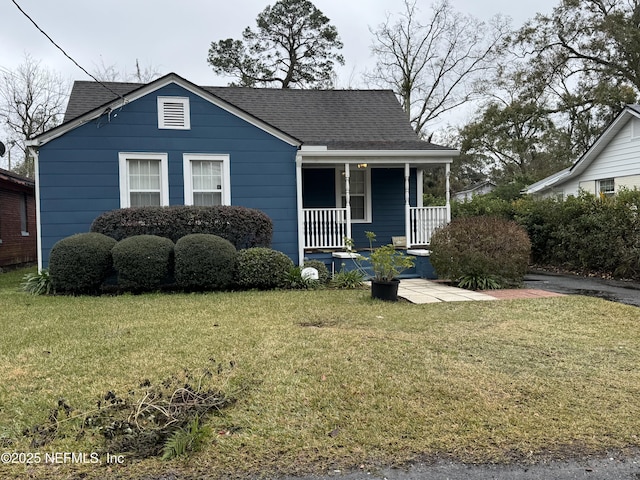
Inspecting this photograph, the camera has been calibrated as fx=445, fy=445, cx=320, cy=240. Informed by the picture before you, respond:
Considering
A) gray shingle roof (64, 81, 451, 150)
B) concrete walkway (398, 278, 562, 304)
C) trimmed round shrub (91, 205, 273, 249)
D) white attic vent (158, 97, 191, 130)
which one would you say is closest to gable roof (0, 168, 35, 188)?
gray shingle roof (64, 81, 451, 150)

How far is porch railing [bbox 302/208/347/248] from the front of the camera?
1077 centimetres

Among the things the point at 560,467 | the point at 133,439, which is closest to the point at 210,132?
the point at 133,439

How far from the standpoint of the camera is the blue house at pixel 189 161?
9352 millimetres

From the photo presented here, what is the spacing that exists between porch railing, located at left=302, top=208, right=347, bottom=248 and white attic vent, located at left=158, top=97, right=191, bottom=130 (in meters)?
3.38

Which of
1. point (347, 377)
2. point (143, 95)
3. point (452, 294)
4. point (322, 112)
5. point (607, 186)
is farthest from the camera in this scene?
point (607, 186)

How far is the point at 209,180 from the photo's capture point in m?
10.1

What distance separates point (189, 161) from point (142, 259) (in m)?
2.71

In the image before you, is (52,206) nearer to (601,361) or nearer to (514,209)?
(601,361)

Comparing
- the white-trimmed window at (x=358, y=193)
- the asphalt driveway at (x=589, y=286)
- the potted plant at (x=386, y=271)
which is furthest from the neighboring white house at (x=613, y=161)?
the potted plant at (x=386, y=271)

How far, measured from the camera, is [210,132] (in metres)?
9.91

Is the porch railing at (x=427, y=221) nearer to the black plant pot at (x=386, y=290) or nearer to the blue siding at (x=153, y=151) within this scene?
the blue siding at (x=153, y=151)

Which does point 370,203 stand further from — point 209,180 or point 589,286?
point 589,286

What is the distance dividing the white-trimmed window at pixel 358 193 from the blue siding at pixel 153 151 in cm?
241

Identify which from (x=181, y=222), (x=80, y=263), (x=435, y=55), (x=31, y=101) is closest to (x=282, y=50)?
(x=435, y=55)
